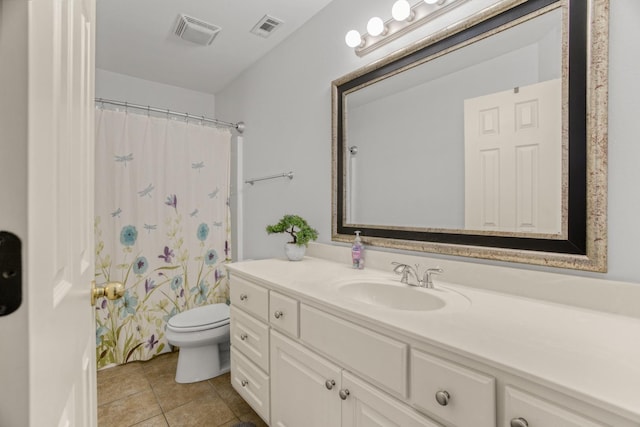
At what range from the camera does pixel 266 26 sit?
6.92 ft

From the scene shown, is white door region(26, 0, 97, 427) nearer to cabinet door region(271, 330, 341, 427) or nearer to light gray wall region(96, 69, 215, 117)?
cabinet door region(271, 330, 341, 427)

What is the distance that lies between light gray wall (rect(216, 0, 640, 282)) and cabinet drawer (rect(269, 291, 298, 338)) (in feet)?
2.09

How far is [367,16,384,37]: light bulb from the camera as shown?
151cm

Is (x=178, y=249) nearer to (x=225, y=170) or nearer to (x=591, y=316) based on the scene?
(x=225, y=170)

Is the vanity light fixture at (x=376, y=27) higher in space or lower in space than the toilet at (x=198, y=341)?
higher

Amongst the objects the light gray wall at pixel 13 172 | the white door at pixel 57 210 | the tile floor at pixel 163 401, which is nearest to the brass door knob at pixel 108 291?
the white door at pixel 57 210

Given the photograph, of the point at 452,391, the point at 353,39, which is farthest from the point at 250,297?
the point at 353,39

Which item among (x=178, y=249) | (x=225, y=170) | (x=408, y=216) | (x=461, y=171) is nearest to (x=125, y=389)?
(x=178, y=249)

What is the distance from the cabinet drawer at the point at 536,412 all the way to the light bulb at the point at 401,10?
57.2 inches

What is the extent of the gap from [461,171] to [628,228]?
0.55 metres

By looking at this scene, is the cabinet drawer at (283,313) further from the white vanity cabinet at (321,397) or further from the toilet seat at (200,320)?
the toilet seat at (200,320)

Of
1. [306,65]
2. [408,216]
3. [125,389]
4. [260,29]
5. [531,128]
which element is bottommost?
[125,389]

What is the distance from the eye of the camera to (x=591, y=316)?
36.0 inches

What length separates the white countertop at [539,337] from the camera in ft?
1.92
